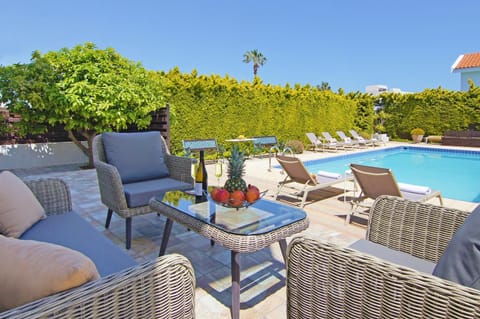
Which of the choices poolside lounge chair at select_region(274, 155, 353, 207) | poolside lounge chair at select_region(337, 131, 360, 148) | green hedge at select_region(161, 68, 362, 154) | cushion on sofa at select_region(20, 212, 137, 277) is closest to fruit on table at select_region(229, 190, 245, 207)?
cushion on sofa at select_region(20, 212, 137, 277)

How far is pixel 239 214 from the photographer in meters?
2.31

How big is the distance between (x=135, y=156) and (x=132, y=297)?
2792 mm

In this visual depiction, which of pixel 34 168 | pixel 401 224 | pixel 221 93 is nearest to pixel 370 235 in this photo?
pixel 401 224

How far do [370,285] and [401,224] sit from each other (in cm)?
104

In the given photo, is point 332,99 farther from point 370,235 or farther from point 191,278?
point 191,278

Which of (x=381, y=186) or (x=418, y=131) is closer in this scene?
(x=381, y=186)

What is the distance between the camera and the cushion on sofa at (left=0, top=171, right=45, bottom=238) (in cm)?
185

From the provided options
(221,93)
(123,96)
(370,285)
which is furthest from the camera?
(221,93)

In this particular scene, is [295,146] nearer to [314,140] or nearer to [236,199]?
[314,140]

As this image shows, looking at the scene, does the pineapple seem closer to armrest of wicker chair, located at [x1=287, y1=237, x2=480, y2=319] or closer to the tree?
armrest of wicker chair, located at [x1=287, y1=237, x2=480, y2=319]

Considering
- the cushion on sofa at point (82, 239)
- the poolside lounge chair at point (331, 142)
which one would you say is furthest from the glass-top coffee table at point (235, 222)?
the poolside lounge chair at point (331, 142)

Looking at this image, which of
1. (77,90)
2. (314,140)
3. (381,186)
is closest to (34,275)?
(381,186)

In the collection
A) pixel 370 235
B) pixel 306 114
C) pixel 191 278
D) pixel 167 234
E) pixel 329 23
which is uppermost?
pixel 329 23

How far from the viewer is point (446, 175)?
28.1ft
